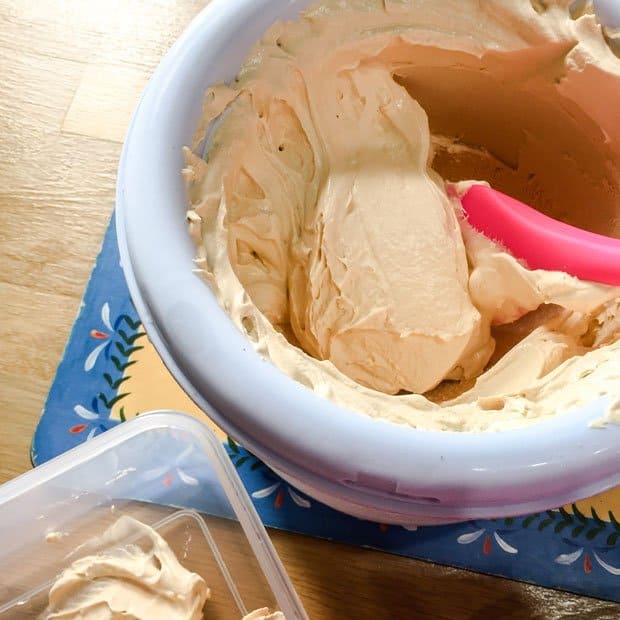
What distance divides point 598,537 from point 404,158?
15.9 inches

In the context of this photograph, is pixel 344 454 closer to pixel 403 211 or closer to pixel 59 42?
pixel 403 211

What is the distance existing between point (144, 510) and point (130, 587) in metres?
0.08

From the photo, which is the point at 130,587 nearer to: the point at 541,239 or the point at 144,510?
the point at 144,510

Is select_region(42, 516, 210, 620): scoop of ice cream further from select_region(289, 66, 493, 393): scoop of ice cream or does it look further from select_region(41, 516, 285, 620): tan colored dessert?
select_region(289, 66, 493, 393): scoop of ice cream

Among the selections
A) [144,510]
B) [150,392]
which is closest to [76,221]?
[150,392]

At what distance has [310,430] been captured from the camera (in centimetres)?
41

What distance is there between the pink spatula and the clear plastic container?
321 millimetres

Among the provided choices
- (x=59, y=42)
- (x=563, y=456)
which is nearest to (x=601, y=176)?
(x=563, y=456)

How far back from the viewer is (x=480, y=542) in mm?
657

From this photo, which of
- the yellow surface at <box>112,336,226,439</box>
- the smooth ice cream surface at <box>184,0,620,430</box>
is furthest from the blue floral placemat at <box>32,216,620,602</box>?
the smooth ice cream surface at <box>184,0,620,430</box>

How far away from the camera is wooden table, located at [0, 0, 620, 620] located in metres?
0.64

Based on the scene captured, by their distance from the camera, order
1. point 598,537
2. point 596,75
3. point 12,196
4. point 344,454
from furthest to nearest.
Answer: point 12,196 → point 598,537 → point 596,75 → point 344,454

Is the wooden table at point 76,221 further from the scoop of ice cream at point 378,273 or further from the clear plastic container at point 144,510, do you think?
the scoop of ice cream at point 378,273

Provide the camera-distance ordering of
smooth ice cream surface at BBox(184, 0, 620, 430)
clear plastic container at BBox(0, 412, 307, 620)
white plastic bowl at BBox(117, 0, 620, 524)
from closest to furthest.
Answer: white plastic bowl at BBox(117, 0, 620, 524), smooth ice cream surface at BBox(184, 0, 620, 430), clear plastic container at BBox(0, 412, 307, 620)
